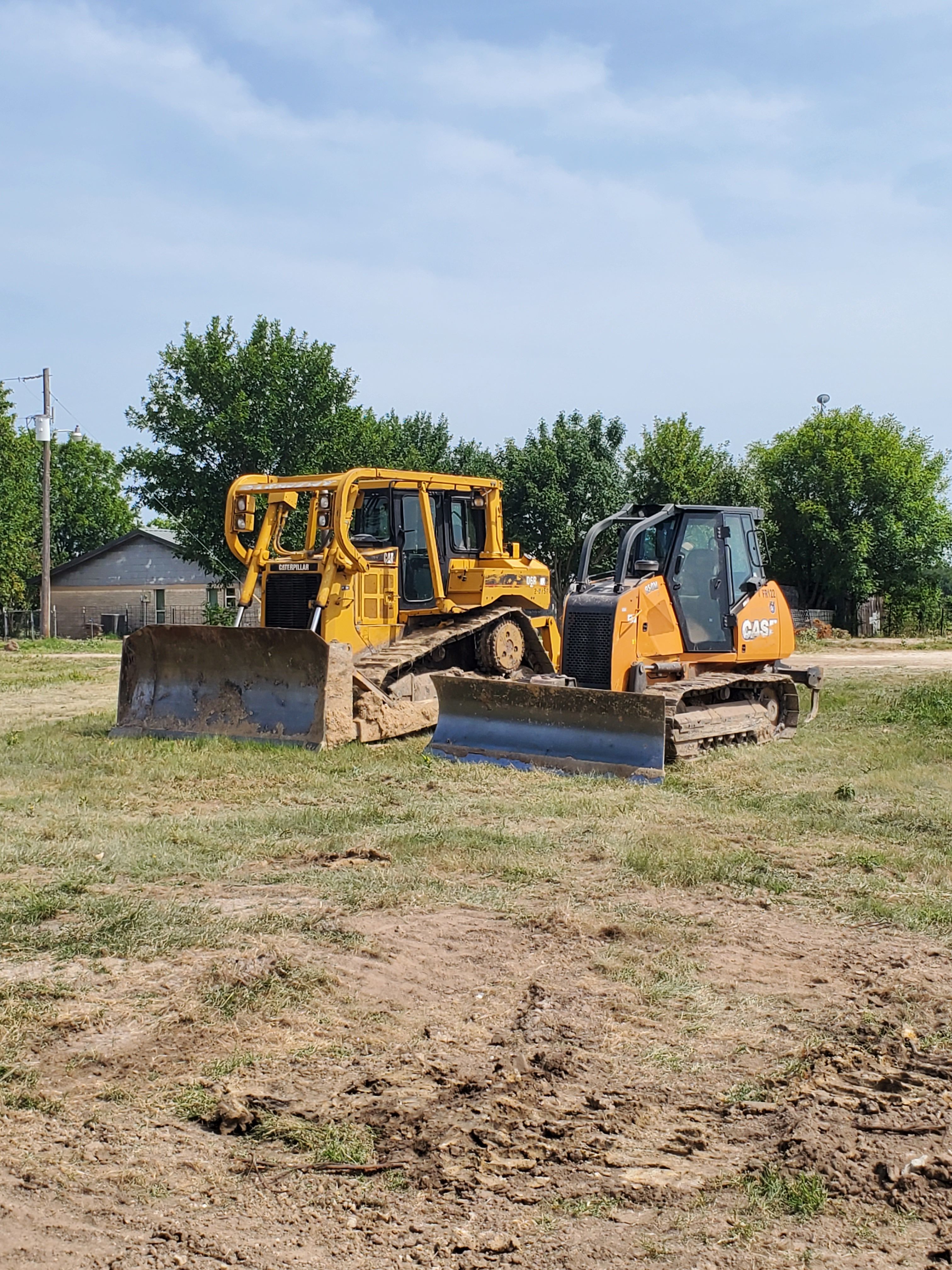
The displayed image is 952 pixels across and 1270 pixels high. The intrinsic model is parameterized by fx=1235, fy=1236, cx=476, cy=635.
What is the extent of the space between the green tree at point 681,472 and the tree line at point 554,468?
0.18 feet

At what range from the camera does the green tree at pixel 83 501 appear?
6731 centimetres

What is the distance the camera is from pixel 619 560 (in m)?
12.6

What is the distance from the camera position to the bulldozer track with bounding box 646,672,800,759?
11.7 metres

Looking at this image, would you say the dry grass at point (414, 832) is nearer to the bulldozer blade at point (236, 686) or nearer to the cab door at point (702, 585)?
the bulldozer blade at point (236, 686)

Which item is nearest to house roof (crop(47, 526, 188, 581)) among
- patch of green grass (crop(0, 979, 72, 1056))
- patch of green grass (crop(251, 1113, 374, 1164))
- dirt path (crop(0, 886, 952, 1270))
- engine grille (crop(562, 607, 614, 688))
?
engine grille (crop(562, 607, 614, 688))

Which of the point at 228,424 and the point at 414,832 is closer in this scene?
the point at 414,832

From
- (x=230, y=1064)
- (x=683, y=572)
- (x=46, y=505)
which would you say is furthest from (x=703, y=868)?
(x=46, y=505)

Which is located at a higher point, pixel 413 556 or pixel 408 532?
pixel 408 532

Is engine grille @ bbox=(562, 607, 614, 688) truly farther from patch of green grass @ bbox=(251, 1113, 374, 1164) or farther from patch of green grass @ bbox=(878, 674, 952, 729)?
patch of green grass @ bbox=(251, 1113, 374, 1164)

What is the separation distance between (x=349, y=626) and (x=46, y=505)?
29.7 m

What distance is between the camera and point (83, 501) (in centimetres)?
6838

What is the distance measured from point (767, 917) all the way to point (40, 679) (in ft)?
63.0

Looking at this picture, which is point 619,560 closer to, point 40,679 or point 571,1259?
point 571,1259

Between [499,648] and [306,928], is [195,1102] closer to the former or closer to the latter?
[306,928]
